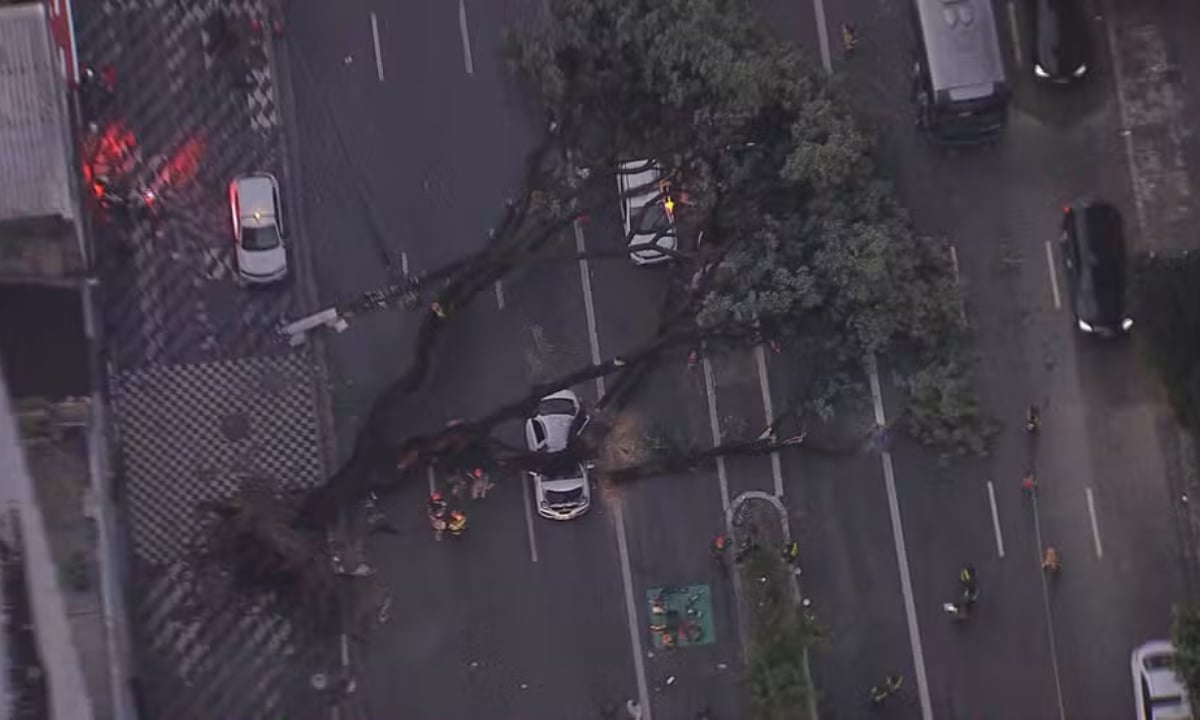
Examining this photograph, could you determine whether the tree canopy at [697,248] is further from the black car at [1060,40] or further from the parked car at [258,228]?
the black car at [1060,40]

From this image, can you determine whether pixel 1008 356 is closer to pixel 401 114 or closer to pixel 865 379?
pixel 865 379

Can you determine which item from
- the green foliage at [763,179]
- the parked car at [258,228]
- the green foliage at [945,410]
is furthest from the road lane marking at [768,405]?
the parked car at [258,228]

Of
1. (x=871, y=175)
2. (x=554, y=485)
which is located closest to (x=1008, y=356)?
(x=871, y=175)

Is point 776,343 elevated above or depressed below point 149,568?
above

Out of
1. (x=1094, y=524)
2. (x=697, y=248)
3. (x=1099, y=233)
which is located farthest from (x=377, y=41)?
(x=1094, y=524)

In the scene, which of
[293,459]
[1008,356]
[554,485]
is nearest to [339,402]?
[293,459]

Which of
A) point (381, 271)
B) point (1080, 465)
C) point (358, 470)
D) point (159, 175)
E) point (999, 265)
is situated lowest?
point (1080, 465)

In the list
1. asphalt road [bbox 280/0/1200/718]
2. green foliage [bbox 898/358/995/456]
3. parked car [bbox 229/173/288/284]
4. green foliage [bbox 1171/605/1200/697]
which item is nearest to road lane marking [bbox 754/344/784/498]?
asphalt road [bbox 280/0/1200/718]
